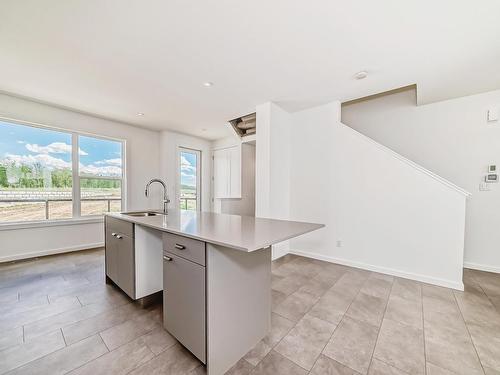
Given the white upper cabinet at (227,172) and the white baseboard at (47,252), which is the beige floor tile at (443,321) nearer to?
the white upper cabinet at (227,172)

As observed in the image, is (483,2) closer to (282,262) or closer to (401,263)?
(401,263)

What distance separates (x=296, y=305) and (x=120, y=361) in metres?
1.51

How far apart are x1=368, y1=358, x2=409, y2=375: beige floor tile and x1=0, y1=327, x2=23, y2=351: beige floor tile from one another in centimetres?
253

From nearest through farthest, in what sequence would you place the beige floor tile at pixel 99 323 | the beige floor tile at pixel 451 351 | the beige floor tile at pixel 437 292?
the beige floor tile at pixel 451 351
the beige floor tile at pixel 99 323
the beige floor tile at pixel 437 292

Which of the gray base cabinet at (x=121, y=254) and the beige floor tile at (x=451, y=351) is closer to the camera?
the beige floor tile at (x=451, y=351)

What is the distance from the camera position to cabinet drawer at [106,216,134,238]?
1.94 meters

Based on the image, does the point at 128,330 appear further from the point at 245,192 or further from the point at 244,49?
the point at 245,192

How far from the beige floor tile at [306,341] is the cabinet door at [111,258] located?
1850mm

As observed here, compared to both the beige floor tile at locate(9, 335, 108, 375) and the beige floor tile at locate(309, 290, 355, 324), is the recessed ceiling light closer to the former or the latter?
the beige floor tile at locate(309, 290, 355, 324)

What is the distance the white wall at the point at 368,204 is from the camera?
8.31ft

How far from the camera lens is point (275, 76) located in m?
2.56

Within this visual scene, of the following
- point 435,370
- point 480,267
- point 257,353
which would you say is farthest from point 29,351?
point 480,267

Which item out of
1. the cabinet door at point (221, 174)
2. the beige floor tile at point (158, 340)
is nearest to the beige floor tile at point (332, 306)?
the beige floor tile at point (158, 340)

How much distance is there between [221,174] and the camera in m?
5.64
